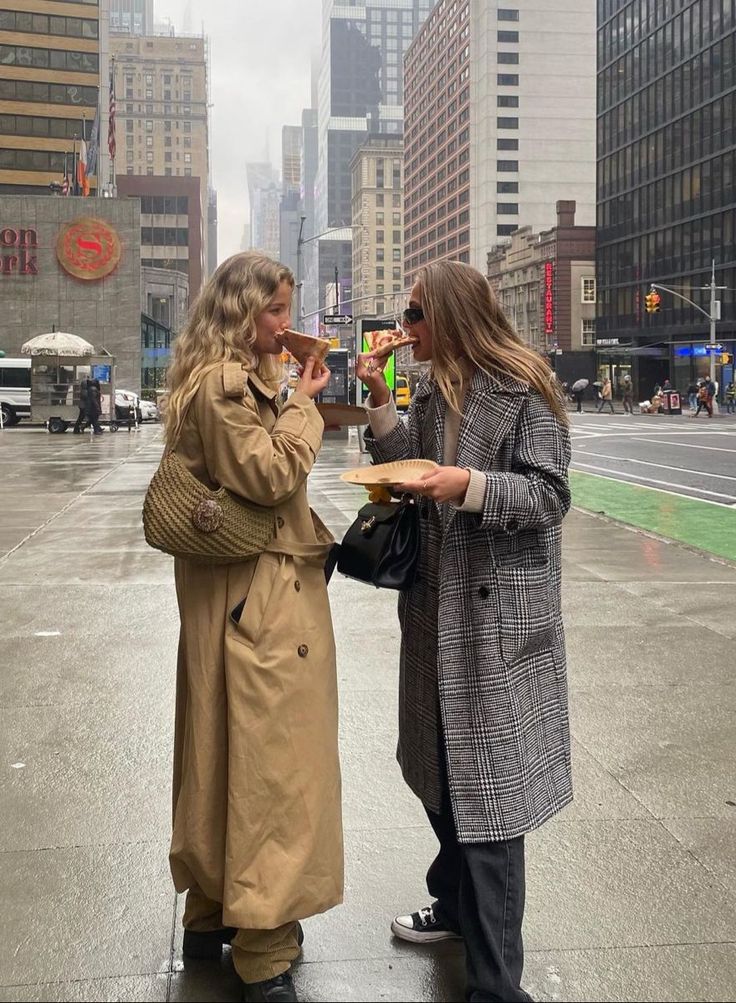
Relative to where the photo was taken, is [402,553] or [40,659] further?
[40,659]

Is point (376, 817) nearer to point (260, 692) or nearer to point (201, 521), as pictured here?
point (260, 692)

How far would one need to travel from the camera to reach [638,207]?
79938mm

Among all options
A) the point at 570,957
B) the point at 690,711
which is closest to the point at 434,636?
the point at 570,957

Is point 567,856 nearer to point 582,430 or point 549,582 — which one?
point 549,582

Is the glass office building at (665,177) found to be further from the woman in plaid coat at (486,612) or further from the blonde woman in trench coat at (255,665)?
the blonde woman in trench coat at (255,665)

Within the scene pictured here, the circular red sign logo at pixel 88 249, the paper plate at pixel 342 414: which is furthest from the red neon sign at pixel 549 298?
the paper plate at pixel 342 414

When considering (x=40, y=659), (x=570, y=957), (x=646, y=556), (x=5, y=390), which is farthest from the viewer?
(x=5, y=390)

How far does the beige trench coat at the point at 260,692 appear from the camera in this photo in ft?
9.13

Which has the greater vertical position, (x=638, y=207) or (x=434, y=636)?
(x=638, y=207)

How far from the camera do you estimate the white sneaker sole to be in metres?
3.19

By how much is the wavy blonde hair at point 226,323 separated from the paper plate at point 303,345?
9 cm

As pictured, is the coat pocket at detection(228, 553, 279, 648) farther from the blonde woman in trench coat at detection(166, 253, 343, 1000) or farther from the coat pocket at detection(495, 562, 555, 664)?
the coat pocket at detection(495, 562, 555, 664)

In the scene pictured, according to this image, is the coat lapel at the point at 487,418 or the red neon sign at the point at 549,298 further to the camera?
the red neon sign at the point at 549,298

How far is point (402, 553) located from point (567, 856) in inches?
59.7
